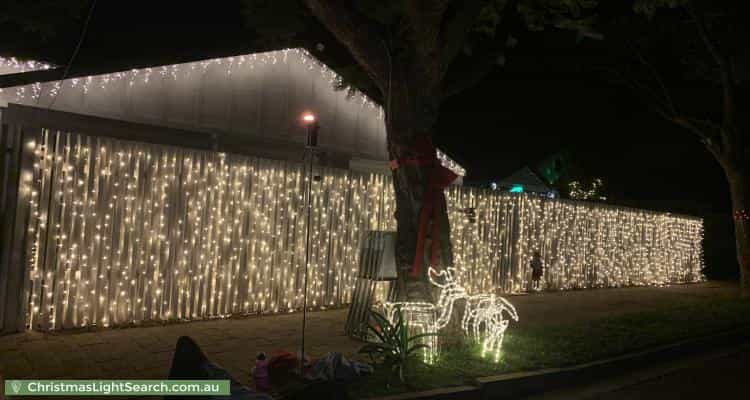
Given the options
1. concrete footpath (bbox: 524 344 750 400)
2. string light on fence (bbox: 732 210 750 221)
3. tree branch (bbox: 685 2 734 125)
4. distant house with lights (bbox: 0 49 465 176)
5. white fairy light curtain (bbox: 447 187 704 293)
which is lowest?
concrete footpath (bbox: 524 344 750 400)

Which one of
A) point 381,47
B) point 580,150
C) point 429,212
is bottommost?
point 429,212

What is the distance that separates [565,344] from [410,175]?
3.10 meters

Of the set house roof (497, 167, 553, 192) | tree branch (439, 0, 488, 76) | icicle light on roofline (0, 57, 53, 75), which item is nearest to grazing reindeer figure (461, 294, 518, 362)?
tree branch (439, 0, 488, 76)

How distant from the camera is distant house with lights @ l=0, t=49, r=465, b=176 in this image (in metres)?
9.68

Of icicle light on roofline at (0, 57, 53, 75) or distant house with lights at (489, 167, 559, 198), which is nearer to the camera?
icicle light on roofline at (0, 57, 53, 75)

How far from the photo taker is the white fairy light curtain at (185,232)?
24.0 feet

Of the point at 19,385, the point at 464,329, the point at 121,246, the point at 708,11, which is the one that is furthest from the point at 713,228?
the point at 19,385

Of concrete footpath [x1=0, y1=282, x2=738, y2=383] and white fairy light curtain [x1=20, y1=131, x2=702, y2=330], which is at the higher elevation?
white fairy light curtain [x1=20, y1=131, x2=702, y2=330]

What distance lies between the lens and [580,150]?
26219mm

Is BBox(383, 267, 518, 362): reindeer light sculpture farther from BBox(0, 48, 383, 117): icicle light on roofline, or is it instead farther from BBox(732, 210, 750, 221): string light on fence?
BBox(732, 210, 750, 221): string light on fence

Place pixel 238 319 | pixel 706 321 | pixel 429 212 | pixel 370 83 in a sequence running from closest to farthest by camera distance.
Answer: pixel 429 212
pixel 238 319
pixel 706 321
pixel 370 83

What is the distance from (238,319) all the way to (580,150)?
69.5 feet

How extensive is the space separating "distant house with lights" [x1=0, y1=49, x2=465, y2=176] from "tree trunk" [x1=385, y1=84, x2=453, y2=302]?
5.18 meters

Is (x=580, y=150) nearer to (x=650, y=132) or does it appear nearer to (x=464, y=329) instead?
(x=650, y=132)
